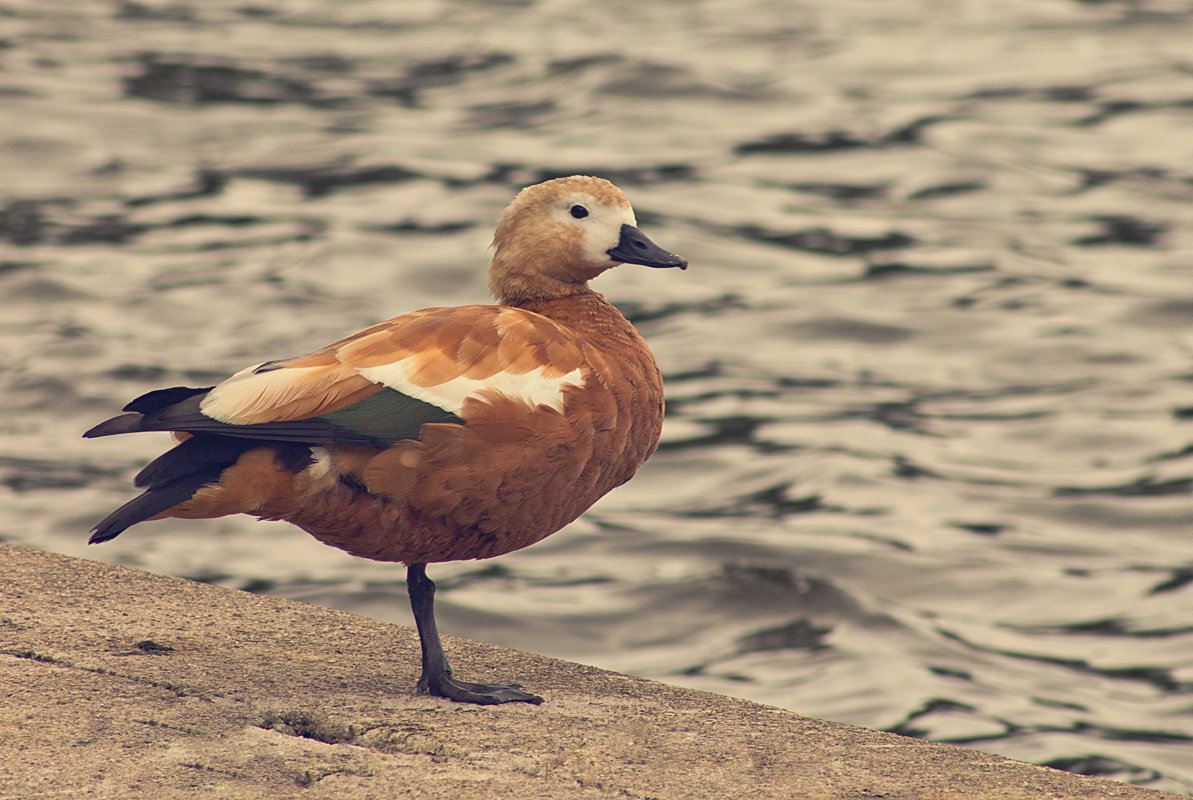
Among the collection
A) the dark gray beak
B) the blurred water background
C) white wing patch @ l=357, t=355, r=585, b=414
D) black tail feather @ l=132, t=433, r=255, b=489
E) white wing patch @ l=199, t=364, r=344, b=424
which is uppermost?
the dark gray beak

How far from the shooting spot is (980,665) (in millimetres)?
7016

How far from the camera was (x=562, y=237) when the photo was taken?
14.6 ft

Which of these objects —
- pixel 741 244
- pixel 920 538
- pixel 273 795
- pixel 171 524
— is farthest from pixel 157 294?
pixel 273 795

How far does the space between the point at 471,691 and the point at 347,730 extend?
0.44 meters

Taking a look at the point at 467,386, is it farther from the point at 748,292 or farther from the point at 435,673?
the point at 748,292

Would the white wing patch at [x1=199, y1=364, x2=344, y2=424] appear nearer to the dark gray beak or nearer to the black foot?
the black foot

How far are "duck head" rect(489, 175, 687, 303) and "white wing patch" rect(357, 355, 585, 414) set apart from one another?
532mm

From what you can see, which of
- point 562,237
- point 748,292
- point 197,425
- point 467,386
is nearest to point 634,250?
point 562,237

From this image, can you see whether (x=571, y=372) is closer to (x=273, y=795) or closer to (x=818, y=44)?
(x=273, y=795)

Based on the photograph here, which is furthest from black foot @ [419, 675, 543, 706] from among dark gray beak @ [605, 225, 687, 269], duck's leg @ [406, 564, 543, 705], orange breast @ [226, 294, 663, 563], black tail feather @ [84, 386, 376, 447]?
dark gray beak @ [605, 225, 687, 269]

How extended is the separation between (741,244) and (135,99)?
608 centimetres

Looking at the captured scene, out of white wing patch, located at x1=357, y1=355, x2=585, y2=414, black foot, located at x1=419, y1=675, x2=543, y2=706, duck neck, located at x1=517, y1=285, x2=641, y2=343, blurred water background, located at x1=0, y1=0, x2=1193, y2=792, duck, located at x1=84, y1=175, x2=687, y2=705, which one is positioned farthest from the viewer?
blurred water background, located at x1=0, y1=0, x2=1193, y2=792

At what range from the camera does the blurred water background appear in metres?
7.36

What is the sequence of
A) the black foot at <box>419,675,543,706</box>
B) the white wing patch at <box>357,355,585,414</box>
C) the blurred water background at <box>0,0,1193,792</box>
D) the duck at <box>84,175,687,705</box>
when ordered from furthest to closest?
the blurred water background at <box>0,0,1193,792</box>
the black foot at <box>419,675,543,706</box>
the white wing patch at <box>357,355,585,414</box>
the duck at <box>84,175,687,705</box>
